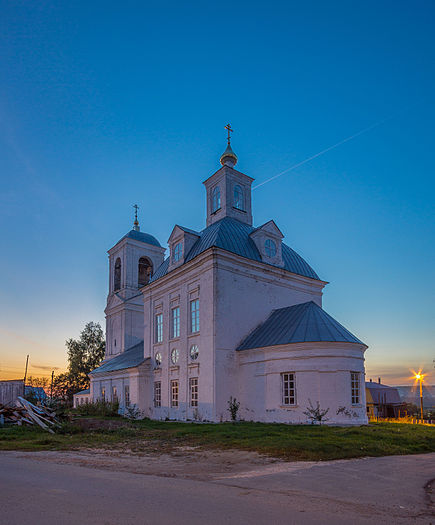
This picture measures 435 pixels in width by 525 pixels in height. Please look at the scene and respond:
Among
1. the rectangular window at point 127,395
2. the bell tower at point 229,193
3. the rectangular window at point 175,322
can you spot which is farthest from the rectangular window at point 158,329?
the bell tower at point 229,193

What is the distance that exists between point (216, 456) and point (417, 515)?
6297mm

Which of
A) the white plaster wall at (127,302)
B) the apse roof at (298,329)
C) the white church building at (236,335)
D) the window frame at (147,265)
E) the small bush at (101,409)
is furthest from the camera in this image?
the window frame at (147,265)

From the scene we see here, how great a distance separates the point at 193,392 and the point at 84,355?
41.2 metres

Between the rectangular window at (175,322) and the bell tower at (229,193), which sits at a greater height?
the bell tower at (229,193)

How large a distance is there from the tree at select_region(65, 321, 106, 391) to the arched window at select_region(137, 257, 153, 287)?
22743 mm

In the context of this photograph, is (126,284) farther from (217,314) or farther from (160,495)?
(160,495)

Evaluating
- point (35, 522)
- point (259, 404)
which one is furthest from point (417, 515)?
point (259, 404)

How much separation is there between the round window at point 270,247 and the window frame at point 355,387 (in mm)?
8986

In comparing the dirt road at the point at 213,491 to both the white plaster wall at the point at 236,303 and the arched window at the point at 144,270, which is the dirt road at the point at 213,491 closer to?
the white plaster wall at the point at 236,303

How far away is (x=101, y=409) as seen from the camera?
31.3 meters

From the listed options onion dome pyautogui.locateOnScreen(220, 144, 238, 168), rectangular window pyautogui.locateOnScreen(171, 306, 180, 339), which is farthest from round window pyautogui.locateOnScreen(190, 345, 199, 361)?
onion dome pyautogui.locateOnScreen(220, 144, 238, 168)

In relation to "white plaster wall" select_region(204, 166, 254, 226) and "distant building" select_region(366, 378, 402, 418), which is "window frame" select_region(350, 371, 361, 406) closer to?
"white plaster wall" select_region(204, 166, 254, 226)

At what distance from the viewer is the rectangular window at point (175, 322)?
27462mm

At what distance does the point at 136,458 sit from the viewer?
1117cm
